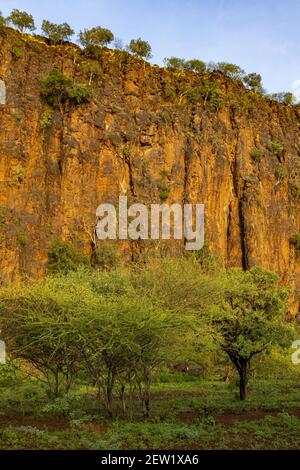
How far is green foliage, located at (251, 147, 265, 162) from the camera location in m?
76.0

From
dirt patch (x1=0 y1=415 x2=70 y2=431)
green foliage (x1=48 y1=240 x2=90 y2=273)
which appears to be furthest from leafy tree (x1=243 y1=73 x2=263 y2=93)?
dirt patch (x1=0 y1=415 x2=70 y2=431)

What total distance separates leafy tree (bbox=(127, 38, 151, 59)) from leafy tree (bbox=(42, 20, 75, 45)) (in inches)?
352

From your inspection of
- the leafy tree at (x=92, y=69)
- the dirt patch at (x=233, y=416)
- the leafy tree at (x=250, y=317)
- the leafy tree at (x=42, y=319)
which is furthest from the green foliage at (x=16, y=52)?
the dirt patch at (x=233, y=416)

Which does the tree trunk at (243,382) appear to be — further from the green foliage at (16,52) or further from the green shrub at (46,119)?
the green foliage at (16,52)

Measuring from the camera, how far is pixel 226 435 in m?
17.6

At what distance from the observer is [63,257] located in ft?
165

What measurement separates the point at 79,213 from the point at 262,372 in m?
24.8

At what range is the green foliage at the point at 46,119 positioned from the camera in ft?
183

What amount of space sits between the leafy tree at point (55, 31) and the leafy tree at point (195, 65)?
20764mm

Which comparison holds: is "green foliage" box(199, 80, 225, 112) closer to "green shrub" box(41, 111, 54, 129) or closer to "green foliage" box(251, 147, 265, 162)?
"green foliage" box(251, 147, 265, 162)

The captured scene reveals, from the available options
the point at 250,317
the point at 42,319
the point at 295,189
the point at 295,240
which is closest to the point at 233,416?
the point at 250,317

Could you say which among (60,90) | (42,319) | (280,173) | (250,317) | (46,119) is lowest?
(250,317)

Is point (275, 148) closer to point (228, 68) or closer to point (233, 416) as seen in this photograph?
point (228, 68)

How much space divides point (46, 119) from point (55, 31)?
1556 centimetres
